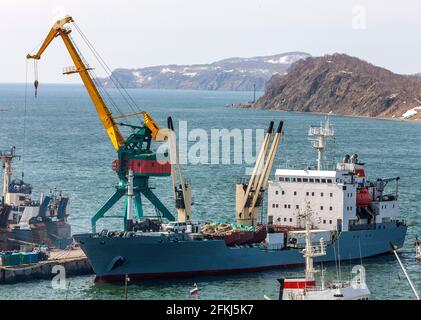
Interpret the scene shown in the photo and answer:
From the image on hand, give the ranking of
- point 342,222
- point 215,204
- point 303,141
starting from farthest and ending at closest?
point 303,141 → point 215,204 → point 342,222

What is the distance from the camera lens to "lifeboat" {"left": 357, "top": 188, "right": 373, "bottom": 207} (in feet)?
189

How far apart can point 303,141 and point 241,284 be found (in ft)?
286

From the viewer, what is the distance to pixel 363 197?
57625mm

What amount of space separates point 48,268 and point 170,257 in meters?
5.63

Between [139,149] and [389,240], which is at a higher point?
[139,149]

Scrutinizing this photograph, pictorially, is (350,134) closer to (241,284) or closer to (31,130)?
(31,130)

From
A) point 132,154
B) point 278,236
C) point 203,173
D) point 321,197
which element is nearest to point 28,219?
point 132,154

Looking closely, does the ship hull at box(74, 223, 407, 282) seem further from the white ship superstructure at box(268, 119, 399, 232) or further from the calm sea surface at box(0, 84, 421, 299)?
the white ship superstructure at box(268, 119, 399, 232)

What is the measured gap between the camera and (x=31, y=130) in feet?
481

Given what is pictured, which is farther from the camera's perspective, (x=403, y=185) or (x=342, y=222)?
(x=403, y=185)

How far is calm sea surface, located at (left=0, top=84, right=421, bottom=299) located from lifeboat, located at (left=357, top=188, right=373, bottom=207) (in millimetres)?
3133

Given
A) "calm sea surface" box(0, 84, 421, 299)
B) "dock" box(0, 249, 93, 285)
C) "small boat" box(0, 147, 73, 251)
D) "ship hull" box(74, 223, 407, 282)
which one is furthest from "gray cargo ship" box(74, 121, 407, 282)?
"small boat" box(0, 147, 73, 251)

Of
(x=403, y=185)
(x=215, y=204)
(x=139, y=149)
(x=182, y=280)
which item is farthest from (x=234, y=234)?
(x=403, y=185)
